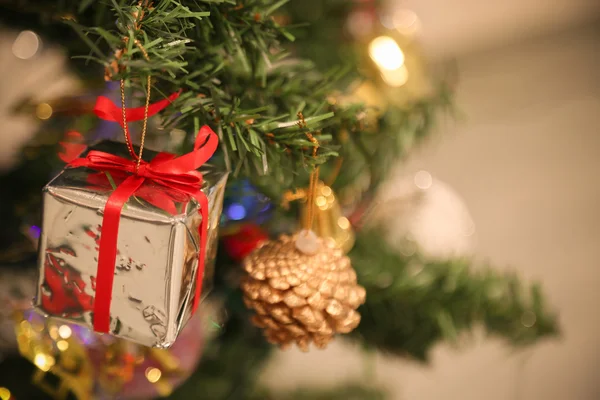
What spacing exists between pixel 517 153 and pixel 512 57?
51 centimetres

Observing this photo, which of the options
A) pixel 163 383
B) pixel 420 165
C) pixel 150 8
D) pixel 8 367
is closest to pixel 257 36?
pixel 150 8

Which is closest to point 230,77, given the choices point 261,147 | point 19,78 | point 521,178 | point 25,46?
point 261,147

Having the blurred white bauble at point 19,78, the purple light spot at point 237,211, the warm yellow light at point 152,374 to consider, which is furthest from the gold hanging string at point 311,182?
the blurred white bauble at point 19,78

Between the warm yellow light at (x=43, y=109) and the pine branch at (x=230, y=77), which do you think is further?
the warm yellow light at (x=43, y=109)

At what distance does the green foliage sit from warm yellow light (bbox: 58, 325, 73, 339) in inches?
10.8

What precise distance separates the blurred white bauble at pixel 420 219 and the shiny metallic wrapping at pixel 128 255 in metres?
0.28

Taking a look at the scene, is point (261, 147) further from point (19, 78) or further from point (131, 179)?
point (19, 78)

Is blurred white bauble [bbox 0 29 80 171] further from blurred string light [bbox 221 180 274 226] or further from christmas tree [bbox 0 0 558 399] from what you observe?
blurred string light [bbox 221 180 274 226]

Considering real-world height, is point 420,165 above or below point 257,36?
above

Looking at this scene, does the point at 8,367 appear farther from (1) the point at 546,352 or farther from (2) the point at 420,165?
(2) the point at 420,165

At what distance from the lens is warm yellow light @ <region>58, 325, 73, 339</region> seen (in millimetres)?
462

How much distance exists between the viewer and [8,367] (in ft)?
1.86

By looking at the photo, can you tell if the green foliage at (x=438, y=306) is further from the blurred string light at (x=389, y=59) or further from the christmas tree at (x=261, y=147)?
the blurred string light at (x=389, y=59)

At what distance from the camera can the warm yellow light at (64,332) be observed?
0.46m
